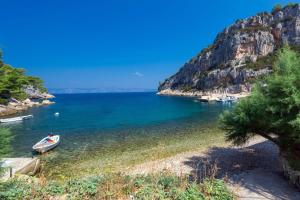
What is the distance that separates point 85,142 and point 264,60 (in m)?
110

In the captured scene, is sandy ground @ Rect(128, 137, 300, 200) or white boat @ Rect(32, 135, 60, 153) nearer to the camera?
sandy ground @ Rect(128, 137, 300, 200)

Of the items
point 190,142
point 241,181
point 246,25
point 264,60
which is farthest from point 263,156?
point 246,25

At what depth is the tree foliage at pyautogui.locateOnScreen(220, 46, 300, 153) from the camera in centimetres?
1094

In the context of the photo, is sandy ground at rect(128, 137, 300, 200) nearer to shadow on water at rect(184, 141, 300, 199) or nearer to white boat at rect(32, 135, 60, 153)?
shadow on water at rect(184, 141, 300, 199)

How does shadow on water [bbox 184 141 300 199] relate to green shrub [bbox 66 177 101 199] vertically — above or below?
below

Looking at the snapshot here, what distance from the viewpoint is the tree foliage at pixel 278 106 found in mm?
10938

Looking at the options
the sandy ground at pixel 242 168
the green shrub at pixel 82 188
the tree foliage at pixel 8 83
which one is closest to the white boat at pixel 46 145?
the sandy ground at pixel 242 168

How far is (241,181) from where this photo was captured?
11492 millimetres

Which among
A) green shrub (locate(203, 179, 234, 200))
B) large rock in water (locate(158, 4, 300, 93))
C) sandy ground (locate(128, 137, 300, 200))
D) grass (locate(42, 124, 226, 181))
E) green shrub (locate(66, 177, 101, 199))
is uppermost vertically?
large rock in water (locate(158, 4, 300, 93))

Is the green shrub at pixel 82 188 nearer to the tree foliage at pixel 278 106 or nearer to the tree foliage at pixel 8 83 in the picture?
the tree foliage at pixel 278 106

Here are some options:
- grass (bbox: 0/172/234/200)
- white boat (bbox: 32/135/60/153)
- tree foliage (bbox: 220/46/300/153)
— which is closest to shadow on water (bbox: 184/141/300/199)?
grass (bbox: 0/172/234/200)

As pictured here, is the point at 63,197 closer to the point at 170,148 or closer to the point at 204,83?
the point at 170,148

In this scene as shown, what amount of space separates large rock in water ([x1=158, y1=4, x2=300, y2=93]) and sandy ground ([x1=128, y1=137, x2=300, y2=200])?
304 feet

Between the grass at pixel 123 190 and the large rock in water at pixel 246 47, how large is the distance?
103 meters
